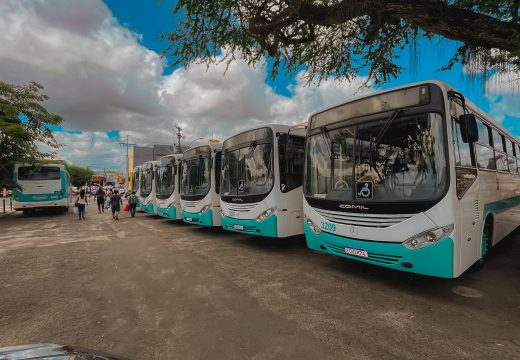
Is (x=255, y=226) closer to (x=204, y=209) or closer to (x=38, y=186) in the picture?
(x=204, y=209)

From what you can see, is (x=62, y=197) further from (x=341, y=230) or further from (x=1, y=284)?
(x=341, y=230)

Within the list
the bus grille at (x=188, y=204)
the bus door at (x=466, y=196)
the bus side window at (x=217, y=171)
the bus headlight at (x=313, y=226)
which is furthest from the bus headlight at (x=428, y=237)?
the bus grille at (x=188, y=204)

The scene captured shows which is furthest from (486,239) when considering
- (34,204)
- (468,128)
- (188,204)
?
(34,204)

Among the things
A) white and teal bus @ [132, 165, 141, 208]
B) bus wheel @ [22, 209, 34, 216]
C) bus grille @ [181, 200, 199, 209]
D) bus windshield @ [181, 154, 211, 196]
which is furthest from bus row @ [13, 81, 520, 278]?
bus wheel @ [22, 209, 34, 216]

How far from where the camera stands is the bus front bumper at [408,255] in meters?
3.81

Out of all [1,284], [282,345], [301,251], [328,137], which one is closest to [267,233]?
[301,251]

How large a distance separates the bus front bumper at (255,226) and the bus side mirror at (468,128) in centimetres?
416

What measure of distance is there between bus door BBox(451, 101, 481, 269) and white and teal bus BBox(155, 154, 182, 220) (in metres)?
10.5

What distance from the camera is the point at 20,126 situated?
16.2 metres

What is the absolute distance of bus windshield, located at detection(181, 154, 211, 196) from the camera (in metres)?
9.95

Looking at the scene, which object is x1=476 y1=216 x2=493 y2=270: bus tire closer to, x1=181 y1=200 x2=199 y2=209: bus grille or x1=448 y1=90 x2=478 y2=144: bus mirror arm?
x1=448 y1=90 x2=478 y2=144: bus mirror arm

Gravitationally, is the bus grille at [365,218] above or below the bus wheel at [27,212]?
above

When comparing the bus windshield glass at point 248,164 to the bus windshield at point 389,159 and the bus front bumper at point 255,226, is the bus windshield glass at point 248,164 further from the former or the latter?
the bus windshield at point 389,159

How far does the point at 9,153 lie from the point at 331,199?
67.4ft
